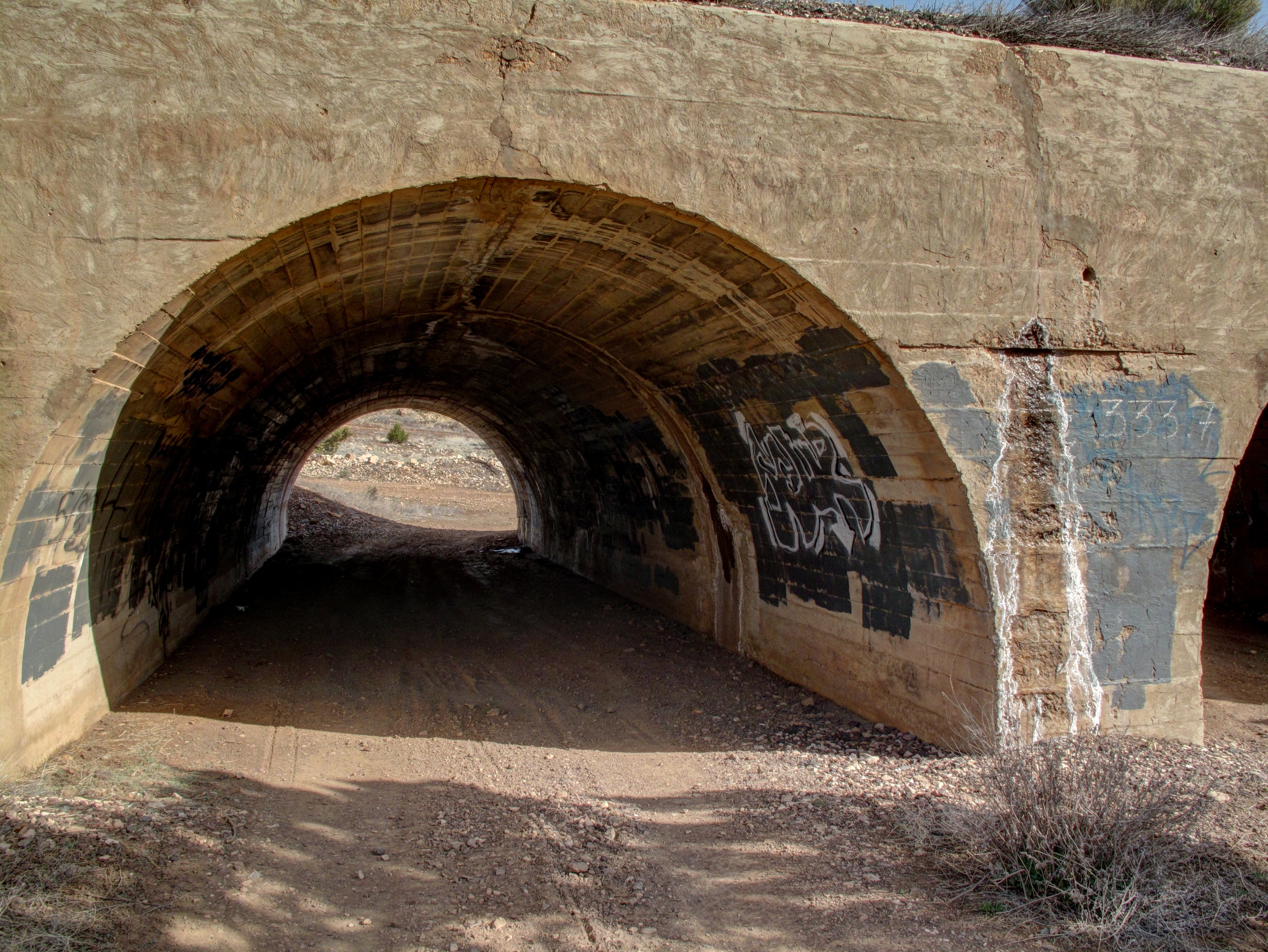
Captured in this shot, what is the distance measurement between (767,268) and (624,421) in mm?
4450

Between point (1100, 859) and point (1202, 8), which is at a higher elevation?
point (1202, 8)

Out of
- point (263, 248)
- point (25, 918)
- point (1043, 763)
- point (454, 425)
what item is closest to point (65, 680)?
point (25, 918)

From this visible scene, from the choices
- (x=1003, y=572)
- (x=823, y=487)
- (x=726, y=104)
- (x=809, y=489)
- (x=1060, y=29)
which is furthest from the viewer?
(x=809, y=489)

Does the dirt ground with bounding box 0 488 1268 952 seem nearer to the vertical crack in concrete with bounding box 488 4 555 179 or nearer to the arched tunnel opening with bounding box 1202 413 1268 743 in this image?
the arched tunnel opening with bounding box 1202 413 1268 743

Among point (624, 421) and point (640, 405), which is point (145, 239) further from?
point (624, 421)

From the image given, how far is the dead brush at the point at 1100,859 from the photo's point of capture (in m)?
3.69

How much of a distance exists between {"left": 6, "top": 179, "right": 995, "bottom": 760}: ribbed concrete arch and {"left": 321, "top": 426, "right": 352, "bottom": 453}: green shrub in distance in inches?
957

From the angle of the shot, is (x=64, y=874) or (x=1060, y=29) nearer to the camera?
(x=64, y=874)

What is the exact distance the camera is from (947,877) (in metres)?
4.14

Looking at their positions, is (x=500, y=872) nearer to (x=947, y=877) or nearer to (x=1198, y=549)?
(x=947, y=877)

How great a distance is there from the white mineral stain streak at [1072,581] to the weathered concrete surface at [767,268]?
24 millimetres

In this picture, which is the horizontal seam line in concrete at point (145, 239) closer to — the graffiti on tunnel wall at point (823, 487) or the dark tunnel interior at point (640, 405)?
Answer: the dark tunnel interior at point (640, 405)

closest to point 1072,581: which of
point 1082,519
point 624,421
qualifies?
point 1082,519

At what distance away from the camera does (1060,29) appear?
6078 millimetres
